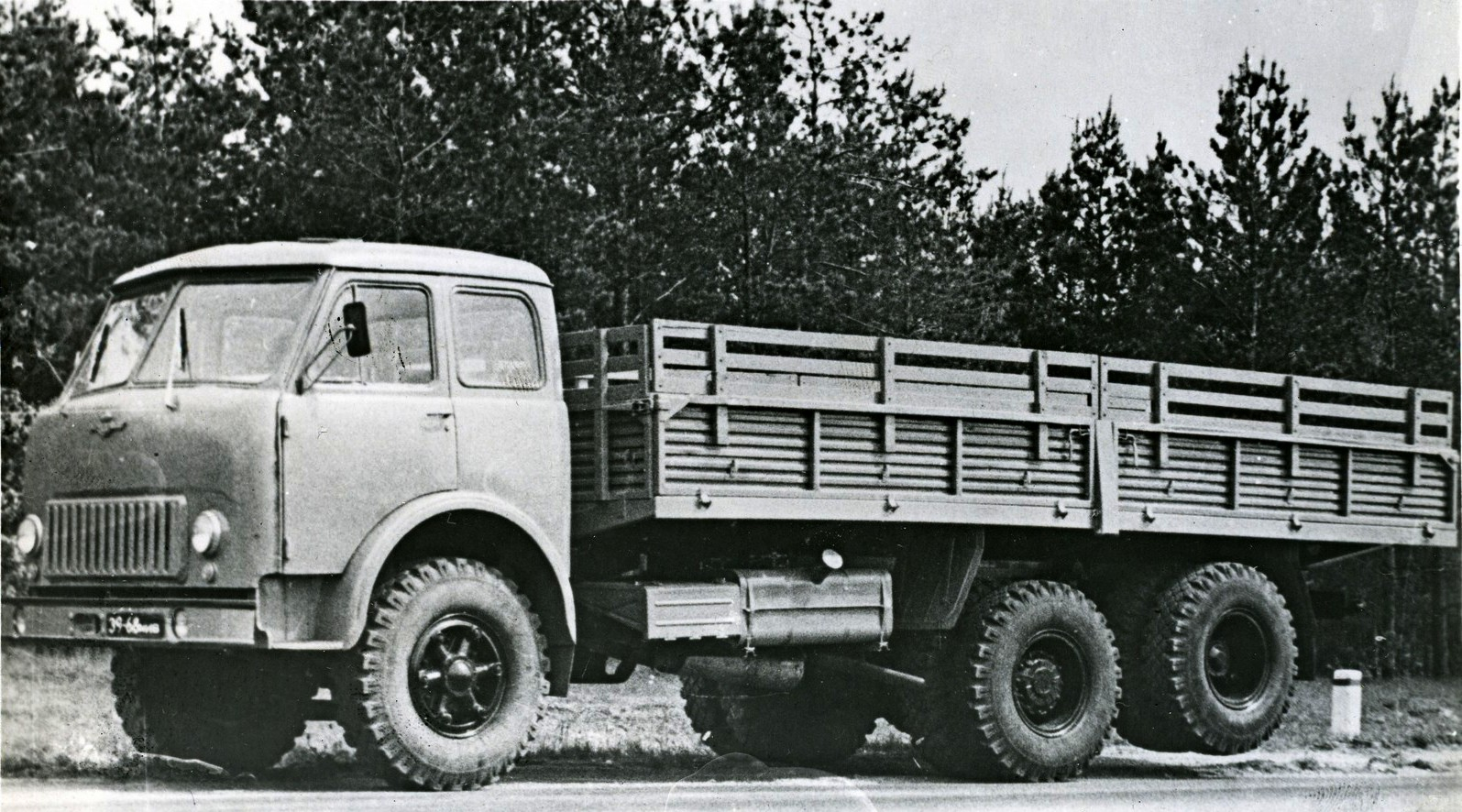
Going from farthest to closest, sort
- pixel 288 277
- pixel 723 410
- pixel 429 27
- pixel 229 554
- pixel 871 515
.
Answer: pixel 429 27 → pixel 871 515 → pixel 723 410 → pixel 288 277 → pixel 229 554

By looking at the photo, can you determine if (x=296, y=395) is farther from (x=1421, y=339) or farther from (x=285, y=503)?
(x=1421, y=339)

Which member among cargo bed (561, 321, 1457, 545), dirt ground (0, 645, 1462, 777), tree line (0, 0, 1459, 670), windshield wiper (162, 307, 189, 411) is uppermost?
tree line (0, 0, 1459, 670)

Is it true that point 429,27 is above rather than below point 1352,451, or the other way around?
above

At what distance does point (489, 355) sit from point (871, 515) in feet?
7.66

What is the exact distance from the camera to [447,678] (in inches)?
306

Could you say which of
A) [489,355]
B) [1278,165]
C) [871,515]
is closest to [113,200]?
[489,355]

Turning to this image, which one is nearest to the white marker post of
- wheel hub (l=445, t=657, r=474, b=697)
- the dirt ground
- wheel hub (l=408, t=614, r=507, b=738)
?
the dirt ground

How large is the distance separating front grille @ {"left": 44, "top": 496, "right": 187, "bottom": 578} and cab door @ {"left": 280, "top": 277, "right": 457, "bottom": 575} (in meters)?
0.50

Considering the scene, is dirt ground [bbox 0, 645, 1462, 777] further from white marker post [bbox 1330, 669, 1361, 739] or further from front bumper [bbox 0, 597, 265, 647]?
front bumper [bbox 0, 597, 265, 647]

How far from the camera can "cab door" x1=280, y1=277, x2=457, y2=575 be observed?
754 centimetres

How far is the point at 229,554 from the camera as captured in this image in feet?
24.3

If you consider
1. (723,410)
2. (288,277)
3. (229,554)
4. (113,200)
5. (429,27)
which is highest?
(429,27)

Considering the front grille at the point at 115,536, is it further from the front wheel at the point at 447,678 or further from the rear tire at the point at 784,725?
the rear tire at the point at 784,725

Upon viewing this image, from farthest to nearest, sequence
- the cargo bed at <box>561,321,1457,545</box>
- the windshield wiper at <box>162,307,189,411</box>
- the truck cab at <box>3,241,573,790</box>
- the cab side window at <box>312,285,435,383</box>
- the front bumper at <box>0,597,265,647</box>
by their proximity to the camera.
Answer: the cargo bed at <box>561,321,1457,545</box> → the cab side window at <box>312,285,435,383</box> → the windshield wiper at <box>162,307,189,411</box> → the truck cab at <box>3,241,573,790</box> → the front bumper at <box>0,597,265,647</box>
